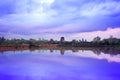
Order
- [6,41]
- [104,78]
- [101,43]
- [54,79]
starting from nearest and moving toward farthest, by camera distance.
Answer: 1. [54,79]
2. [104,78]
3. [6,41]
4. [101,43]

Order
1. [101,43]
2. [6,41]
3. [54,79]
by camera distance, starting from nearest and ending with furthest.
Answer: [54,79] → [6,41] → [101,43]

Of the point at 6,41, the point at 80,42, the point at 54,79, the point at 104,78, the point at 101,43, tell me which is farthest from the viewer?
the point at 80,42

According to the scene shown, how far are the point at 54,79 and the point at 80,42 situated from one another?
2455 centimetres

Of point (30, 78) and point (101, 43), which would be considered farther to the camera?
point (101, 43)

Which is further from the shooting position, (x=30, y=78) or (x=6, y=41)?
(x=6, y=41)

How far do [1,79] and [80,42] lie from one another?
80.4 feet

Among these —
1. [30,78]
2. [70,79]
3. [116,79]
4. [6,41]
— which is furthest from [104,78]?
[6,41]

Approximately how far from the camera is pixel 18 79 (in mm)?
5230

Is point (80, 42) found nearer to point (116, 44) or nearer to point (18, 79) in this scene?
point (116, 44)

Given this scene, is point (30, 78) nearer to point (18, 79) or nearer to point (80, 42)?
point (18, 79)

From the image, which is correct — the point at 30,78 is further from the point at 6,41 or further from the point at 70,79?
the point at 6,41

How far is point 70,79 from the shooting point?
16.9ft

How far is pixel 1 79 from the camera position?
5270 millimetres

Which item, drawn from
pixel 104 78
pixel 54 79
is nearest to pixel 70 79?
pixel 54 79
